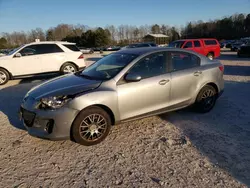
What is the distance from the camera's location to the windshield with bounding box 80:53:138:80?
13.3 ft

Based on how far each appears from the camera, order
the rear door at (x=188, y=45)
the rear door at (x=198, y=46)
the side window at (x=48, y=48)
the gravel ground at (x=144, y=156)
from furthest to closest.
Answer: the rear door at (x=198, y=46) → the rear door at (x=188, y=45) → the side window at (x=48, y=48) → the gravel ground at (x=144, y=156)

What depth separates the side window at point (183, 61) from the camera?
4.47 metres

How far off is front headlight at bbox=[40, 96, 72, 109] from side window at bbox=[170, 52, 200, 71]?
2197 mm

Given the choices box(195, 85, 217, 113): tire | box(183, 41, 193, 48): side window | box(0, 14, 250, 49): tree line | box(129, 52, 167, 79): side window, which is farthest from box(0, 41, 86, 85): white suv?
box(0, 14, 250, 49): tree line

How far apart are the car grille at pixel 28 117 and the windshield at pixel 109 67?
126 centimetres

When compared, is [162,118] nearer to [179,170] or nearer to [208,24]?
[179,170]

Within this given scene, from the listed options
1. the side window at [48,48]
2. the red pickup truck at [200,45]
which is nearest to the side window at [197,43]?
the red pickup truck at [200,45]

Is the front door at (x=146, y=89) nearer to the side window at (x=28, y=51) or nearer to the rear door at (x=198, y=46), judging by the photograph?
the side window at (x=28, y=51)

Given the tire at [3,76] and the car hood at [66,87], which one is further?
the tire at [3,76]

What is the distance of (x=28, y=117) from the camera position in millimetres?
3684

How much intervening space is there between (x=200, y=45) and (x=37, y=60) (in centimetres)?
1164

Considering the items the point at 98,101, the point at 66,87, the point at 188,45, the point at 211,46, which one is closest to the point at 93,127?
the point at 98,101

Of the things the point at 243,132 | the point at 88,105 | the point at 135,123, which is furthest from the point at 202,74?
the point at 88,105

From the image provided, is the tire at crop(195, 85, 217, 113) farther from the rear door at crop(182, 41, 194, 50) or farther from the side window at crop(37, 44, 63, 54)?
the rear door at crop(182, 41, 194, 50)
